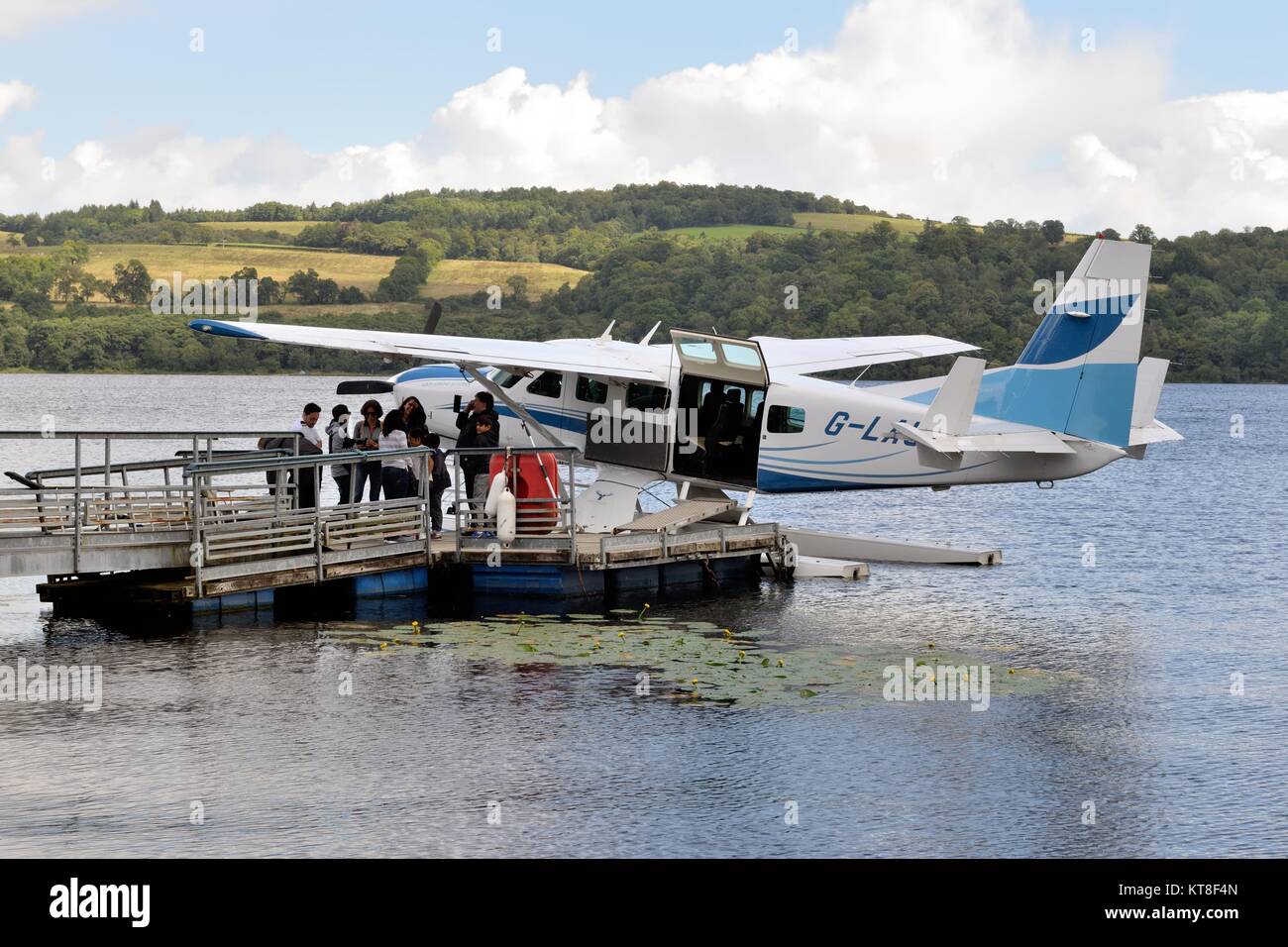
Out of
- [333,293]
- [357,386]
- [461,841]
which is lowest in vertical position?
[461,841]

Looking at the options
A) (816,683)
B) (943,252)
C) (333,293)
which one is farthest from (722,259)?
(816,683)

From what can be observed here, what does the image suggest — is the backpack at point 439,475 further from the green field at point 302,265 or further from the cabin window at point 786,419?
the green field at point 302,265

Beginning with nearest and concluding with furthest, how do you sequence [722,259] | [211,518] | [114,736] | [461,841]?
[461,841] → [114,736] → [211,518] → [722,259]

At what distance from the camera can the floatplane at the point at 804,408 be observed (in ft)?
56.5

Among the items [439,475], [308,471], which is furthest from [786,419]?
[308,471]

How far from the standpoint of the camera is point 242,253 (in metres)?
114

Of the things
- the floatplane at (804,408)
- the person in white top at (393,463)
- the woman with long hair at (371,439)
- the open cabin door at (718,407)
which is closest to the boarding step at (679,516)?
the floatplane at (804,408)

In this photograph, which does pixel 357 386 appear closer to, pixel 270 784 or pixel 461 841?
pixel 270 784

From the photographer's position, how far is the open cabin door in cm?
1803

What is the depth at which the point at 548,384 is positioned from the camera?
18.6 metres

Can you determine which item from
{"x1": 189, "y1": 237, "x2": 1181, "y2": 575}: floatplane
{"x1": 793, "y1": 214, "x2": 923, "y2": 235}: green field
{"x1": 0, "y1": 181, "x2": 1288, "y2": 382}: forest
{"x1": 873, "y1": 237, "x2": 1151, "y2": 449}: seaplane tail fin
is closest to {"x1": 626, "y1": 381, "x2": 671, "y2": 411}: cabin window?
{"x1": 189, "y1": 237, "x2": 1181, "y2": 575}: floatplane

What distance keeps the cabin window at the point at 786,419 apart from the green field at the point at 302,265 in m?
78.7

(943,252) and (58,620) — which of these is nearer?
(58,620)

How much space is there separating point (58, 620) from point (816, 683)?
813cm
